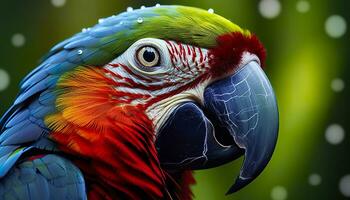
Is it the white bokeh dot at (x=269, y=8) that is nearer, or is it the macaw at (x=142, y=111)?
the macaw at (x=142, y=111)

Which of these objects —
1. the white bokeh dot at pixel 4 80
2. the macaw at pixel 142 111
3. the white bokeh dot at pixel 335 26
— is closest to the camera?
the macaw at pixel 142 111

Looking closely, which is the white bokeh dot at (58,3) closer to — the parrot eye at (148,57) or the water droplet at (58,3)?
the water droplet at (58,3)

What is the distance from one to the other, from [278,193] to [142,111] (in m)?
1.07

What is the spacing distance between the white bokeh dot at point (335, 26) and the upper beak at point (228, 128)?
→ 3.51 feet

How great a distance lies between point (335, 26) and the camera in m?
1.96

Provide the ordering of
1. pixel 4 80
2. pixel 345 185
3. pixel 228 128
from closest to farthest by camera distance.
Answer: pixel 228 128
pixel 4 80
pixel 345 185

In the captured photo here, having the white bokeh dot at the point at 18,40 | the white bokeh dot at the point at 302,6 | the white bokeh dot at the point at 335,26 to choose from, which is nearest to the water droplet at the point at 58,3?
the white bokeh dot at the point at 18,40

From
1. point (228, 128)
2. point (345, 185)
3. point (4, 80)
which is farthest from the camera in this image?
point (345, 185)

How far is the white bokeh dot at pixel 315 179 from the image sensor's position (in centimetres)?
195

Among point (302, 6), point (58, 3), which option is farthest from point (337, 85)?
point (58, 3)

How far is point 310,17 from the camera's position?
195 cm

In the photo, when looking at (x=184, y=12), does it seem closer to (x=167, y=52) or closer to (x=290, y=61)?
(x=167, y=52)

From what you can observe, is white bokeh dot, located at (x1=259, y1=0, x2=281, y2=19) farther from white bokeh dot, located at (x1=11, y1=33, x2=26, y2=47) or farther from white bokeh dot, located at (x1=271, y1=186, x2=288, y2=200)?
white bokeh dot, located at (x1=11, y1=33, x2=26, y2=47)

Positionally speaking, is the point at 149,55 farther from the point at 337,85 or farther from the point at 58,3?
the point at 337,85
